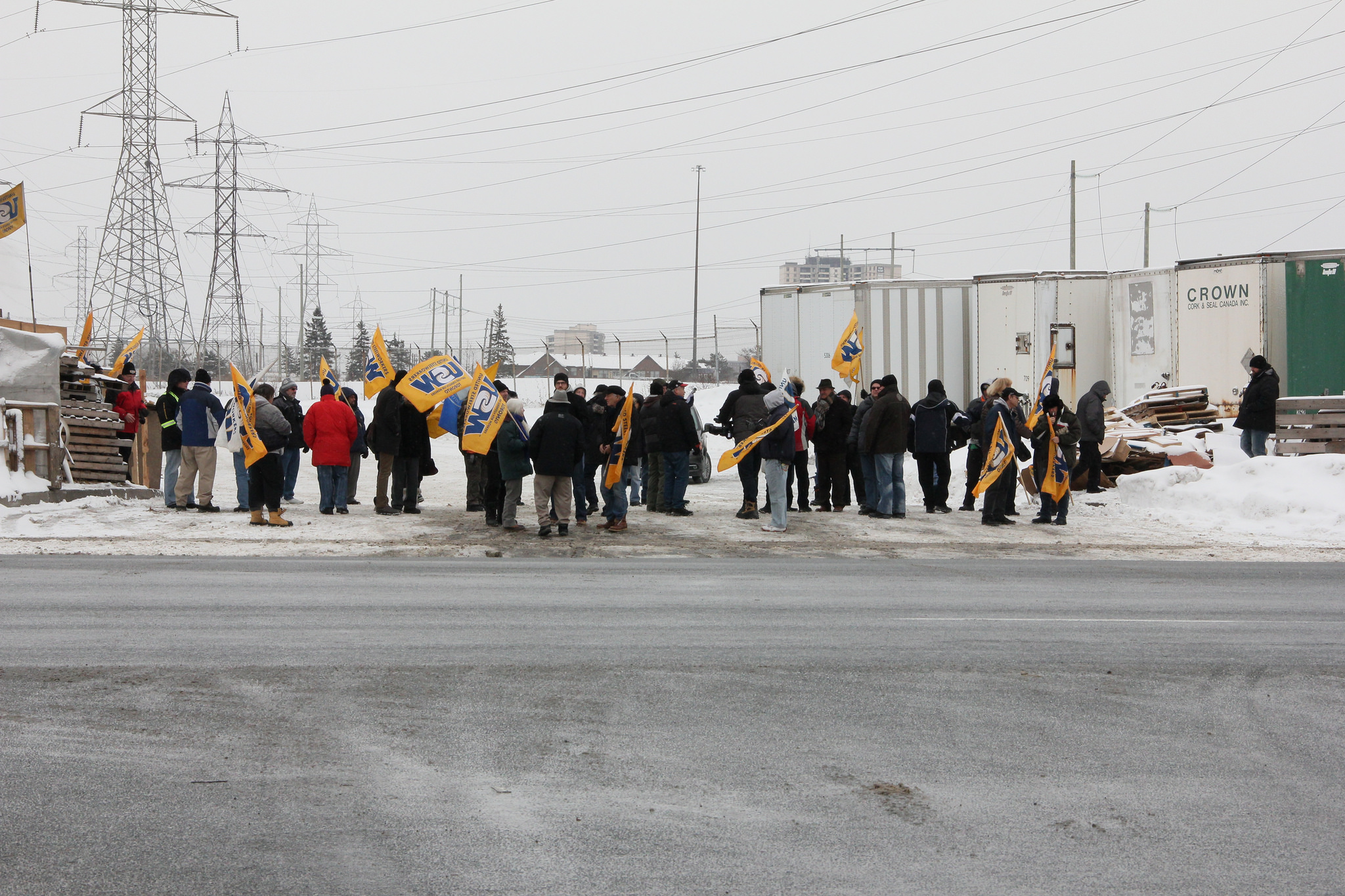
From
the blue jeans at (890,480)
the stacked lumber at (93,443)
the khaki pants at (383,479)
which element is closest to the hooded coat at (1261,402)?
the blue jeans at (890,480)

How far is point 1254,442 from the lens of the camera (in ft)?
60.2

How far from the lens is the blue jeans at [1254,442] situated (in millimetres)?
18281

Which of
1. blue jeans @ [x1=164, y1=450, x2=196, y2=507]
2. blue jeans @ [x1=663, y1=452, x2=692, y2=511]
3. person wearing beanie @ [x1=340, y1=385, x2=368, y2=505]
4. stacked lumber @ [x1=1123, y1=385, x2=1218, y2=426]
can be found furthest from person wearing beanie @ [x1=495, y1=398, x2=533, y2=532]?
stacked lumber @ [x1=1123, y1=385, x2=1218, y2=426]

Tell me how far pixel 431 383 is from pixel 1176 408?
14642mm

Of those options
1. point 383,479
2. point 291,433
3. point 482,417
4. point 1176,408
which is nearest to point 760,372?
point 482,417

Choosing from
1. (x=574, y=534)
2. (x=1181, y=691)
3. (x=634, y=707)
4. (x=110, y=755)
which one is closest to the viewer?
(x=110, y=755)

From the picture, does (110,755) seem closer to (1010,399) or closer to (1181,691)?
(1181,691)

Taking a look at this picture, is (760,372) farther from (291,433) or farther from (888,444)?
(291,433)

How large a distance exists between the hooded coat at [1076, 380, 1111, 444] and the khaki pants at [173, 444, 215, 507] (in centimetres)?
1132

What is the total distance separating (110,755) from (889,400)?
12.6 m

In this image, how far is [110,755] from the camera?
5.02m

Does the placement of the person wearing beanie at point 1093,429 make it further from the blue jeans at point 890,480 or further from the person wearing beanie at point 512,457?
the person wearing beanie at point 512,457

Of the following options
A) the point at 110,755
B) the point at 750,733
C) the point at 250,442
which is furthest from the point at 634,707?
the point at 250,442

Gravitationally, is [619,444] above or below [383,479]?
above
